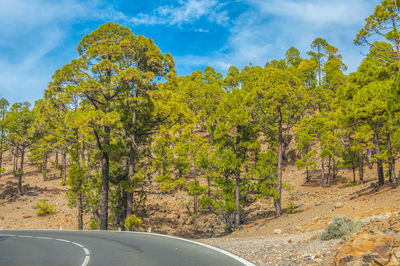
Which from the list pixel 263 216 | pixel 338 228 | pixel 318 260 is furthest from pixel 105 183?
pixel 318 260

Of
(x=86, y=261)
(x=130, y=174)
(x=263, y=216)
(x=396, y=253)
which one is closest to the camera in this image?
(x=396, y=253)

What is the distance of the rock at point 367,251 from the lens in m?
5.52

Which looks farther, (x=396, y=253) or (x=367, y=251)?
(x=367, y=251)

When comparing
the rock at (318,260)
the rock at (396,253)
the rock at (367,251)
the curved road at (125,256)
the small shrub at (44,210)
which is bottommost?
the small shrub at (44,210)

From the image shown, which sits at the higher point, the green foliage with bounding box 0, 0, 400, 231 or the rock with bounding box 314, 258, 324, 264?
the green foliage with bounding box 0, 0, 400, 231

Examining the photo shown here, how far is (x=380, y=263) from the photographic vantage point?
17.6 ft

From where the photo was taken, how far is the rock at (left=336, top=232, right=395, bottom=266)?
18.1 feet

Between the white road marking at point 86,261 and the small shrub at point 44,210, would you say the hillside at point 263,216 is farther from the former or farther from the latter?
the white road marking at point 86,261

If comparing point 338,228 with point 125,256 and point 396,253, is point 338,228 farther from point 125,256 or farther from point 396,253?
point 125,256

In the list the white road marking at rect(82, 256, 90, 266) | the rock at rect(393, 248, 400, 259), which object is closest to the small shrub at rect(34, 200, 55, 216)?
the white road marking at rect(82, 256, 90, 266)

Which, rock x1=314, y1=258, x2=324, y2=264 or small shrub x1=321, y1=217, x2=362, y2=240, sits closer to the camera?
rock x1=314, y1=258, x2=324, y2=264

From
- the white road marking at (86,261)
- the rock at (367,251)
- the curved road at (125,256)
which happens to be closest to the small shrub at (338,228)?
the rock at (367,251)

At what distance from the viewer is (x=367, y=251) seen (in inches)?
231

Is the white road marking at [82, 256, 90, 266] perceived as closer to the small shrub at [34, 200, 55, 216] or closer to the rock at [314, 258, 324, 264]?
the rock at [314, 258, 324, 264]
